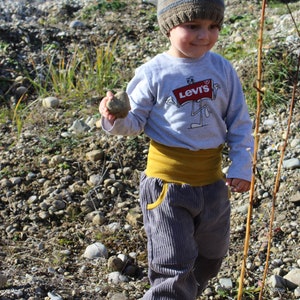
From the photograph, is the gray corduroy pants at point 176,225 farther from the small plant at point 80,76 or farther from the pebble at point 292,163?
the small plant at point 80,76

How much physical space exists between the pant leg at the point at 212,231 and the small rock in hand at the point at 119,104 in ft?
1.73

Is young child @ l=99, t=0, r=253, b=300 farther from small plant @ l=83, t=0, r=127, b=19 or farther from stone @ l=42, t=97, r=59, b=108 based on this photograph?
small plant @ l=83, t=0, r=127, b=19

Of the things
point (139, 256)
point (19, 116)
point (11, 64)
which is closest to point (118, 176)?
point (139, 256)

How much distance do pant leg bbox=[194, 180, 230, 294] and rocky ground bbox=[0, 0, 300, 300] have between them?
0.69ft

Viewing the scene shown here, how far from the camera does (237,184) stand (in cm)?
279

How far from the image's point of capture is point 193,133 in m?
2.68

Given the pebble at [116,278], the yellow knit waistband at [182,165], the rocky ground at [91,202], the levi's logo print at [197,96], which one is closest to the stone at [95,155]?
the rocky ground at [91,202]

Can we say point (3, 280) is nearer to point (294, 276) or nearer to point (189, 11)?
point (294, 276)

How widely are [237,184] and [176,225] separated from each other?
1.07 feet

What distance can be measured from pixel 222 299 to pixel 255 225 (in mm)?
629

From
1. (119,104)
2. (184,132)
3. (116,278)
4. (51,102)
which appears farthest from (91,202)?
(119,104)

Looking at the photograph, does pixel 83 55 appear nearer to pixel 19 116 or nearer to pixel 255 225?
pixel 19 116

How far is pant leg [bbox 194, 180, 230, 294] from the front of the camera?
2775 millimetres

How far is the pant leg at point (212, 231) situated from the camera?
278cm
